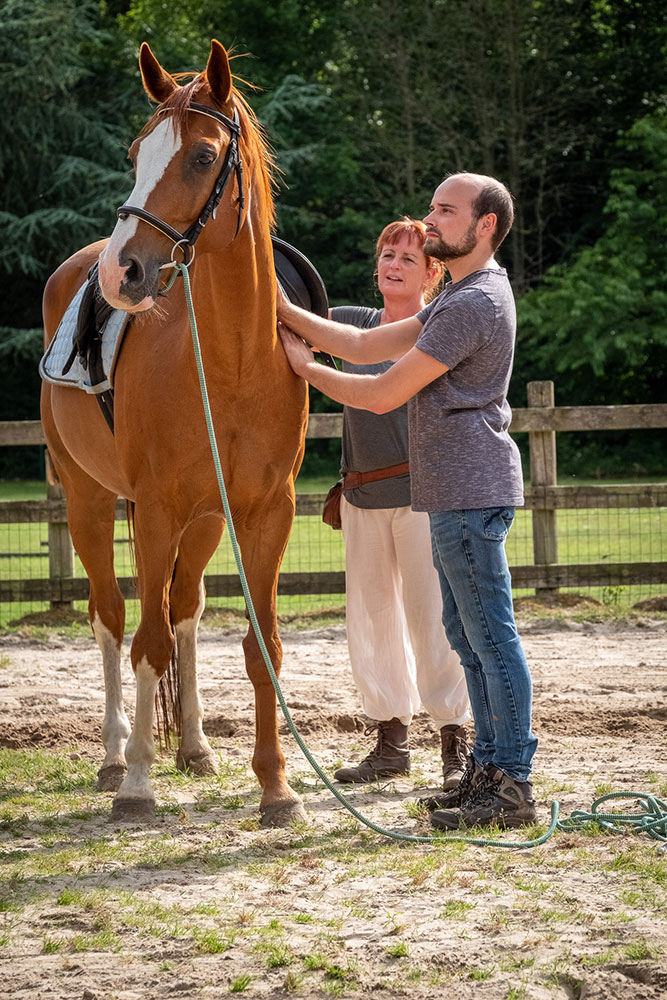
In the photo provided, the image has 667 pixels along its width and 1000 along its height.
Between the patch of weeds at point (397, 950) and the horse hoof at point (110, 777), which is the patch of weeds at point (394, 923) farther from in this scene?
the horse hoof at point (110, 777)

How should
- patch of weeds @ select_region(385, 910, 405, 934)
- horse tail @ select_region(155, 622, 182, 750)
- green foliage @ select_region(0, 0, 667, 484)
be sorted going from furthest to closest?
green foliage @ select_region(0, 0, 667, 484)
horse tail @ select_region(155, 622, 182, 750)
patch of weeds @ select_region(385, 910, 405, 934)

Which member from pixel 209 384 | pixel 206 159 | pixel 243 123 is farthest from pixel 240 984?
pixel 243 123

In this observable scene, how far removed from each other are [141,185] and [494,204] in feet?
3.95

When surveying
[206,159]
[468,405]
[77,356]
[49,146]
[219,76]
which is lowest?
[468,405]

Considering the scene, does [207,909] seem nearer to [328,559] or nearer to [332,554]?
[328,559]

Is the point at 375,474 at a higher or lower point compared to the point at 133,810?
higher

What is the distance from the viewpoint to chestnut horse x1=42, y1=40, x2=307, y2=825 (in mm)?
3541

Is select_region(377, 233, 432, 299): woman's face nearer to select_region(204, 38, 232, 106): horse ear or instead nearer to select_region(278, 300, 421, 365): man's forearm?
select_region(278, 300, 421, 365): man's forearm

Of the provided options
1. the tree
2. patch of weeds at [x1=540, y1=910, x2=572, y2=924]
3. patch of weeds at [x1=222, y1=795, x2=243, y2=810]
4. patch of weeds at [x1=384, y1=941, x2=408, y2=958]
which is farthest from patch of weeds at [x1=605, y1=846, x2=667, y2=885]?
the tree

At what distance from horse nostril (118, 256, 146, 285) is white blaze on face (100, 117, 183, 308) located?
0.02 meters

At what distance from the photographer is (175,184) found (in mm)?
3502

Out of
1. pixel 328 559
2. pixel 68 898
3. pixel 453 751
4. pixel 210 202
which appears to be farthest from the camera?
pixel 328 559

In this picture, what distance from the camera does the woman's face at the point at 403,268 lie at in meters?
4.63

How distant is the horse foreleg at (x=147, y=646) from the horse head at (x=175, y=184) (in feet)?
3.26
